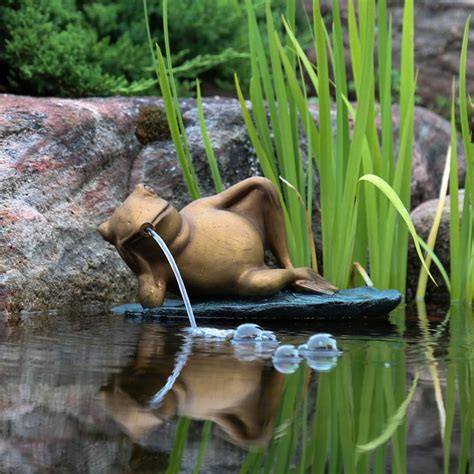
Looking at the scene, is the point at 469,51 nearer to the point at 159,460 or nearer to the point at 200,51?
the point at 200,51

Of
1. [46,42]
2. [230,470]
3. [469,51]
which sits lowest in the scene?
[230,470]

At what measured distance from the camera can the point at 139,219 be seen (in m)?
3.36

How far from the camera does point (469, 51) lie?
8547 millimetres

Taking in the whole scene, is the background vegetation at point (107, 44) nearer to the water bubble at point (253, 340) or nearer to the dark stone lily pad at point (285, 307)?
the dark stone lily pad at point (285, 307)

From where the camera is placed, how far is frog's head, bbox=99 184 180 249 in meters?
3.37

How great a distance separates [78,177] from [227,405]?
8.33ft

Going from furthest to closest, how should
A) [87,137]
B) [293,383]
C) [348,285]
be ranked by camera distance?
[87,137], [348,285], [293,383]

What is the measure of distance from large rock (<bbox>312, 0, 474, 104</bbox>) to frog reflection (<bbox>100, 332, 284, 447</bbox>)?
6.41 meters

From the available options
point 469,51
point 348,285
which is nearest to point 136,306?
point 348,285

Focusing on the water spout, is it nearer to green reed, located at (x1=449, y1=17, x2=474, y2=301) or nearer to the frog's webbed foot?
the frog's webbed foot

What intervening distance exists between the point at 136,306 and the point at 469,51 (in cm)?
567

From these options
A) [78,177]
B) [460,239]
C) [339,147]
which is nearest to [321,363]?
[339,147]

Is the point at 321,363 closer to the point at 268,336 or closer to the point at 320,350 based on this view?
the point at 320,350

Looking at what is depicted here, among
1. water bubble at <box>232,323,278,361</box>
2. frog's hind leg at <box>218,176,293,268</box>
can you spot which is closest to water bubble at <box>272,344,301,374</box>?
water bubble at <box>232,323,278,361</box>
